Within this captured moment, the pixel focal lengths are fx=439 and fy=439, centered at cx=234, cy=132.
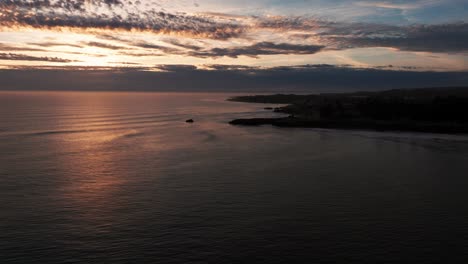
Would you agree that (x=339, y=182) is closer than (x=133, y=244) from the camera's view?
No

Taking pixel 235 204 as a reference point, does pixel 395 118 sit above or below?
above

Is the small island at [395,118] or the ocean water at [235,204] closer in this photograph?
the ocean water at [235,204]

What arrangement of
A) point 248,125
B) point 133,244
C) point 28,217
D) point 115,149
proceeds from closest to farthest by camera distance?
point 133,244 → point 28,217 → point 115,149 → point 248,125

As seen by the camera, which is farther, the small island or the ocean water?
the small island

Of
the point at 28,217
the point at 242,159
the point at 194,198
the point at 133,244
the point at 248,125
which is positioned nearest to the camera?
the point at 133,244

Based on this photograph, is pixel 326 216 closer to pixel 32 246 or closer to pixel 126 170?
pixel 32 246

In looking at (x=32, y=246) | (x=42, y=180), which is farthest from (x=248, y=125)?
(x=32, y=246)

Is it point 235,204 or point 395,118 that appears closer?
point 235,204
